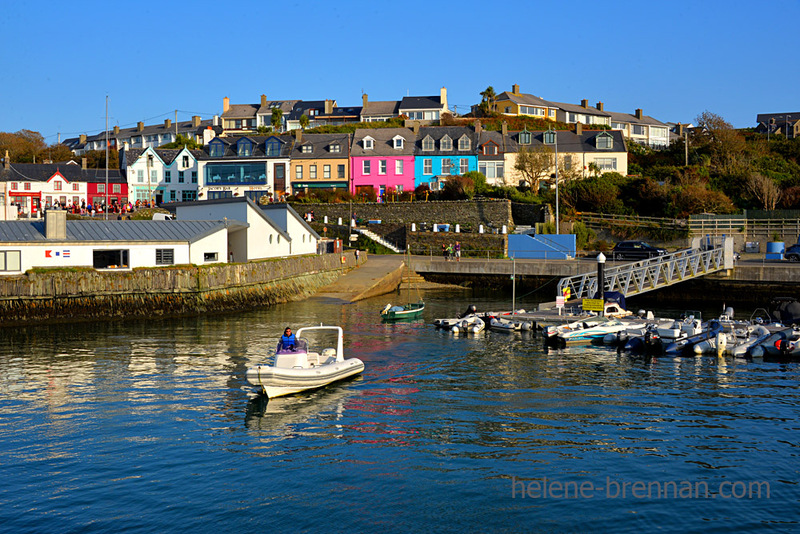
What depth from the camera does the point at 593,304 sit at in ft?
128

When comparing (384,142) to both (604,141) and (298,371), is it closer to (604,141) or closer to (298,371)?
(604,141)

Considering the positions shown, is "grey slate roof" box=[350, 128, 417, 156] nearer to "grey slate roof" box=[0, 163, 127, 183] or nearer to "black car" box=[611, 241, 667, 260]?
"grey slate roof" box=[0, 163, 127, 183]

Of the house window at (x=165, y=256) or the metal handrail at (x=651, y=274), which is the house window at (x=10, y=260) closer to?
the house window at (x=165, y=256)

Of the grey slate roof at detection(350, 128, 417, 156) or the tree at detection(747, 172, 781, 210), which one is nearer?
the tree at detection(747, 172, 781, 210)

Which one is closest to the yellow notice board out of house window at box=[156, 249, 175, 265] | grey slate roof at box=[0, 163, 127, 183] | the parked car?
house window at box=[156, 249, 175, 265]

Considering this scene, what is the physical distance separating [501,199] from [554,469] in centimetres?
5808

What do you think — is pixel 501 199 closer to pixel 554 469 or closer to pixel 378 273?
pixel 378 273

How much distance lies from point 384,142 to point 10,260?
57670mm

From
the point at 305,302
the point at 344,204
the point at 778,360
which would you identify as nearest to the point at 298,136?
the point at 344,204

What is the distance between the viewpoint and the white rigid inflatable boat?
23.8 metres

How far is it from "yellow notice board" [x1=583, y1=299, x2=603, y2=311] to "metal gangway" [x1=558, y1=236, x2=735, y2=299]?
8.82 ft

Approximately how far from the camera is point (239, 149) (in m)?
94.9

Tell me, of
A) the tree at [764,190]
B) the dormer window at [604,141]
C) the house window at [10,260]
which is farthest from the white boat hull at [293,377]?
the dormer window at [604,141]

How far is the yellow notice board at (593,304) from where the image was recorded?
38750mm
